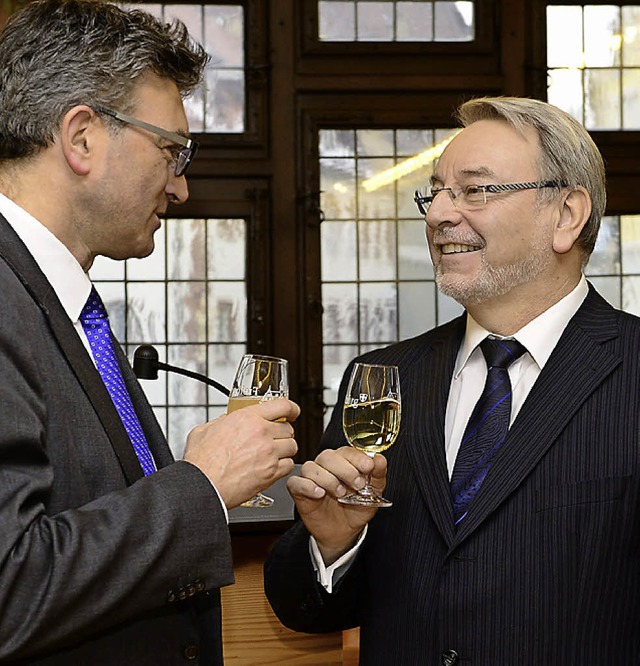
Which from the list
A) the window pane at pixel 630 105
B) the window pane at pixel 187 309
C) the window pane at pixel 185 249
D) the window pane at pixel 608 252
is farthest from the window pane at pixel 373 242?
the window pane at pixel 630 105

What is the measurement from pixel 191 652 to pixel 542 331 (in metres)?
1.02

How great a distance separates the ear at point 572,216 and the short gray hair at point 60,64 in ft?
3.28

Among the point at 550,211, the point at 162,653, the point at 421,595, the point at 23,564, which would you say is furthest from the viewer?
the point at 550,211

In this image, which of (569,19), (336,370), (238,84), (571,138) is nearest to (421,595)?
(571,138)

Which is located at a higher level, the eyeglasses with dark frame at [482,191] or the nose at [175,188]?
the eyeglasses with dark frame at [482,191]

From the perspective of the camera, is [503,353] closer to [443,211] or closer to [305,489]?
[443,211]

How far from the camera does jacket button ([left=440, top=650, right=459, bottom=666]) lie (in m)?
2.01

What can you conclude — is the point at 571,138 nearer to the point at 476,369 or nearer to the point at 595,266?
the point at 476,369

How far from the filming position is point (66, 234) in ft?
5.85

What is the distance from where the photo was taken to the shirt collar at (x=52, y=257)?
1727mm

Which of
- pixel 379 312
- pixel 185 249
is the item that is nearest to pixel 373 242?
pixel 379 312

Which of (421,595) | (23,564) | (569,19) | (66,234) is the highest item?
(569,19)

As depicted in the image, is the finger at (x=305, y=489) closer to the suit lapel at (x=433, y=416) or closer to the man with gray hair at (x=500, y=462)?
the man with gray hair at (x=500, y=462)

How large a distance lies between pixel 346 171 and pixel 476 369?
3976 millimetres
